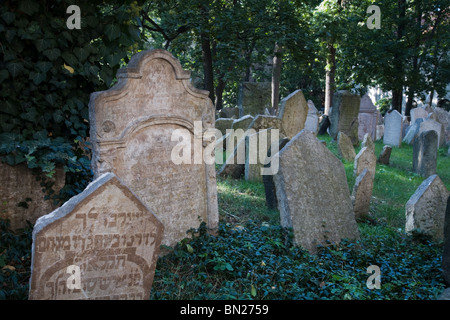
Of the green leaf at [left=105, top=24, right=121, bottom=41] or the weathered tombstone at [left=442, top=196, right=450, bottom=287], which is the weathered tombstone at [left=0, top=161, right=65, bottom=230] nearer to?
the green leaf at [left=105, top=24, right=121, bottom=41]

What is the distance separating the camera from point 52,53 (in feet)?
18.3

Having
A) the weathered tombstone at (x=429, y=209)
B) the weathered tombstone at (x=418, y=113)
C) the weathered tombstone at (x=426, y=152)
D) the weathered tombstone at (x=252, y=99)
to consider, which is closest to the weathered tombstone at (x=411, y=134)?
the weathered tombstone at (x=418, y=113)

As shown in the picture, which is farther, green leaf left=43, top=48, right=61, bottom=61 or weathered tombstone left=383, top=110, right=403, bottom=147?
weathered tombstone left=383, top=110, right=403, bottom=147

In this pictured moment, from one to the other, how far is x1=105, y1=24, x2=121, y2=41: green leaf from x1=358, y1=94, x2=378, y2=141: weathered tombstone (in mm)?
12762

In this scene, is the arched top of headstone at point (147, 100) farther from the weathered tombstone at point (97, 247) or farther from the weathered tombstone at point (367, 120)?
the weathered tombstone at point (367, 120)

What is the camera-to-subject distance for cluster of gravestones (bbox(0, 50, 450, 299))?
3.53 meters

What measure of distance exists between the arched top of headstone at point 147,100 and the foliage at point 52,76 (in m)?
0.85

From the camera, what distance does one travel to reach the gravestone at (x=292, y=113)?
37.4 feet

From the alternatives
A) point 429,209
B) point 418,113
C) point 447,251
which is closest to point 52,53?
point 447,251

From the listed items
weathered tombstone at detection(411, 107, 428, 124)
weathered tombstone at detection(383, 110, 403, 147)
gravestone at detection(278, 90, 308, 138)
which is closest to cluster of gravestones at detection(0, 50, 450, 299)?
gravestone at detection(278, 90, 308, 138)

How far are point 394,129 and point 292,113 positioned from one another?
22.0ft
